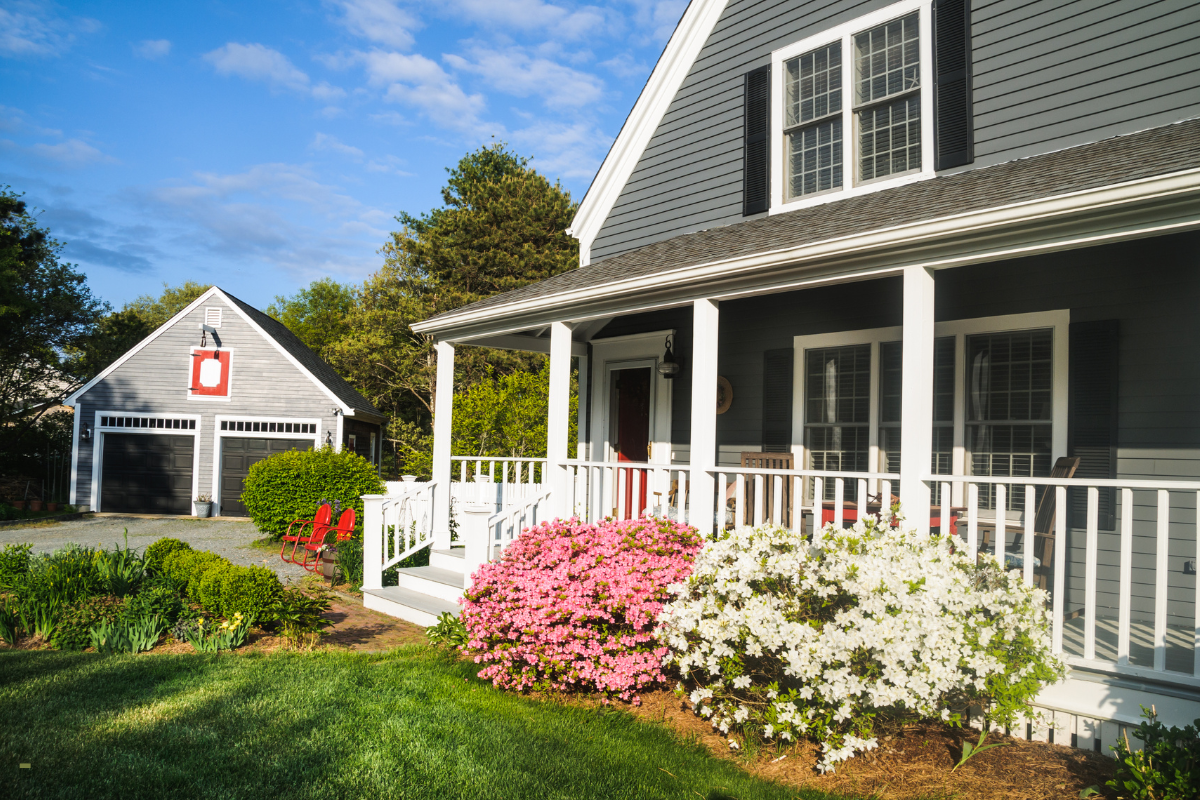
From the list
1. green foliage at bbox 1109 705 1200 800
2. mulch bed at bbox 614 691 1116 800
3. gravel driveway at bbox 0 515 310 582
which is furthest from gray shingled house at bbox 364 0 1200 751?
gravel driveway at bbox 0 515 310 582

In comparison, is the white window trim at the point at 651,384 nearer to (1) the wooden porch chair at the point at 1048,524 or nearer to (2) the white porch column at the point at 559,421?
(2) the white porch column at the point at 559,421

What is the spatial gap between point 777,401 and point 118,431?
18.2 m

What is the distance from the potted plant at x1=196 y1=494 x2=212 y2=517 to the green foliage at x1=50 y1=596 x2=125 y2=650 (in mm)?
13695

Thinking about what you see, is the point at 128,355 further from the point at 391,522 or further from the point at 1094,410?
the point at 1094,410

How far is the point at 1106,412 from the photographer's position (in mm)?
5094

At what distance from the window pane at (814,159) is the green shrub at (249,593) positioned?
6.18 meters

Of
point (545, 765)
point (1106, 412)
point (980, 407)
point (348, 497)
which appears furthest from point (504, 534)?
point (348, 497)

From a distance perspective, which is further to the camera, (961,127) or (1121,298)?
(961,127)

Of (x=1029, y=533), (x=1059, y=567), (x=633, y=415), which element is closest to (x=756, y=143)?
(x=633, y=415)

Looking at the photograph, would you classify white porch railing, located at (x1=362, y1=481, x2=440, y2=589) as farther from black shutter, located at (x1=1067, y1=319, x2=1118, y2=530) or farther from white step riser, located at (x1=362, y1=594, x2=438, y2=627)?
black shutter, located at (x1=1067, y1=319, x2=1118, y2=530)

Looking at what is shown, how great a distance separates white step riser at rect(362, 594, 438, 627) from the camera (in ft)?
22.4

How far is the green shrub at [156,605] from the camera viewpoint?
565 cm

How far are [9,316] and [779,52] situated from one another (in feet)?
76.7

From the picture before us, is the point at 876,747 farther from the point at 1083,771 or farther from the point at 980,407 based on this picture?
the point at 980,407
